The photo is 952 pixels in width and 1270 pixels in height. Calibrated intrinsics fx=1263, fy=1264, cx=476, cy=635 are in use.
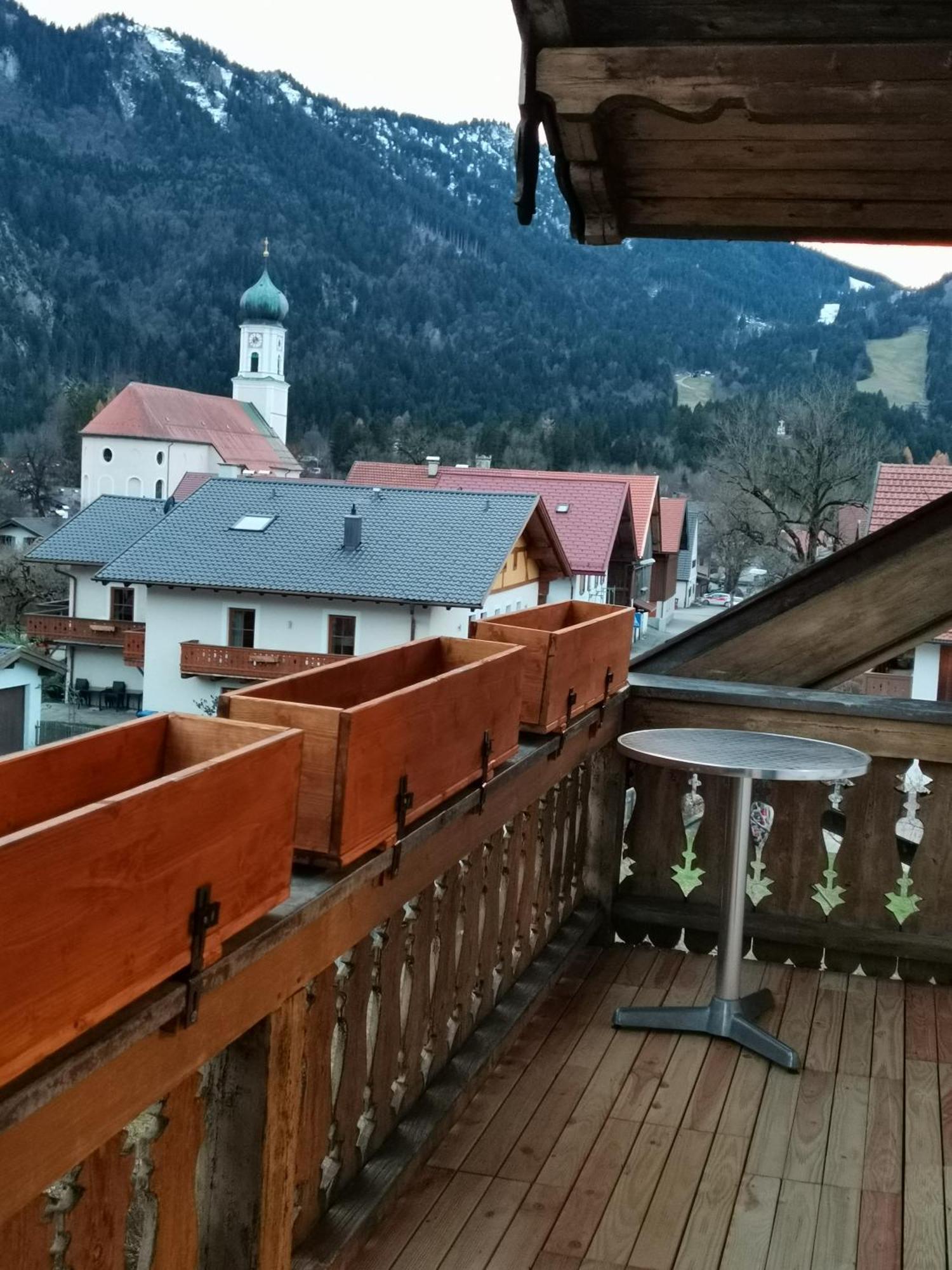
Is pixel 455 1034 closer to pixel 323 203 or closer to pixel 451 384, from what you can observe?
pixel 451 384

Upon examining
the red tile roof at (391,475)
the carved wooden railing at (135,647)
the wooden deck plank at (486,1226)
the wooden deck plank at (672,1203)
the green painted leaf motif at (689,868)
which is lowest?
the carved wooden railing at (135,647)

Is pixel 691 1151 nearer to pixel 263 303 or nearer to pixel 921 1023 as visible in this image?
pixel 921 1023

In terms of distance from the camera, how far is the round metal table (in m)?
1.93

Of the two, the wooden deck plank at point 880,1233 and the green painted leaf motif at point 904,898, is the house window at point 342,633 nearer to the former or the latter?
the green painted leaf motif at point 904,898

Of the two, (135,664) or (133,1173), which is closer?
(133,1173)

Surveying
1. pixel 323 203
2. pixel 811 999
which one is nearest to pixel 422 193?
pixel 323 203

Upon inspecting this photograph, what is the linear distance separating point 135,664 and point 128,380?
34.5 metres

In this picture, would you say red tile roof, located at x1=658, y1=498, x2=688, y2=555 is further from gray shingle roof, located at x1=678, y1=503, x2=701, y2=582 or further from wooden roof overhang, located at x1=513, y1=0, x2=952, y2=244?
wooden roof overhang, located at x1=513, y1=0, x2=952, y2=244

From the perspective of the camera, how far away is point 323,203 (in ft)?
241

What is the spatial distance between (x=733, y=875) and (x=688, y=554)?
1157 inches

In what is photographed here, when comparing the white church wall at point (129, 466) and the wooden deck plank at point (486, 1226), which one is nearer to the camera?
the wooden deck plank at point (486, 1226)

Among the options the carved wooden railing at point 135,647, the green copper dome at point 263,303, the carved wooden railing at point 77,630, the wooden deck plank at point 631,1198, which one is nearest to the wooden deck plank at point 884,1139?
the wooden deck plank at point 631,1198

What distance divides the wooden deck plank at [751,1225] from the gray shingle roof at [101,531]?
79.1ft

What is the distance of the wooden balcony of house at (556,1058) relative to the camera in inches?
36.8
